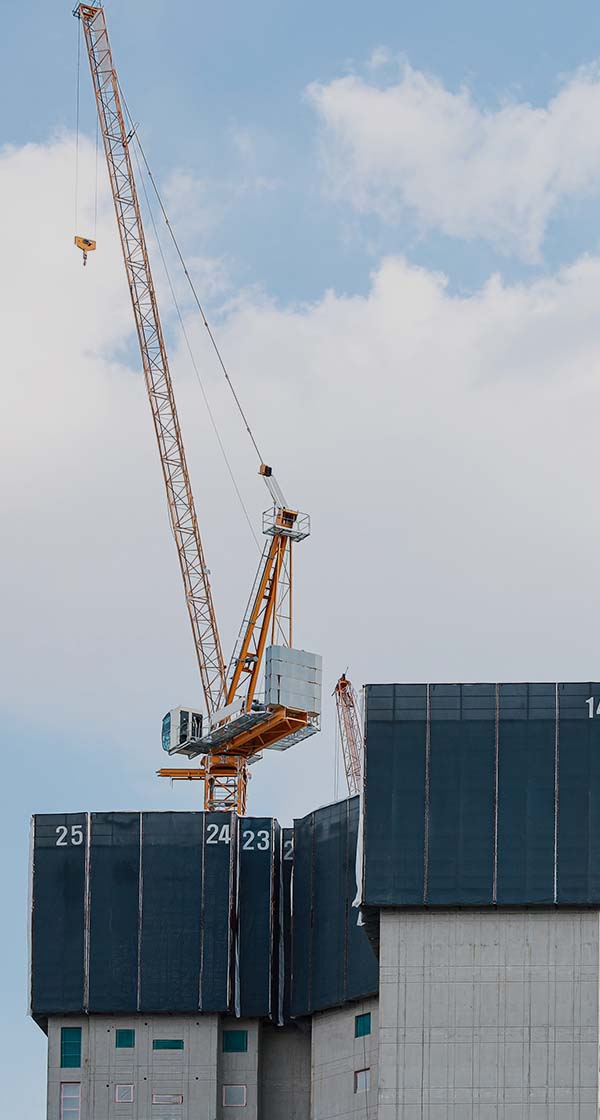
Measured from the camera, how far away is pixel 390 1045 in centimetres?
16988

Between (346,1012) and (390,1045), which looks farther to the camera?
(346,1012)

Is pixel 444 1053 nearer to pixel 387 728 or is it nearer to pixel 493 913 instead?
pixel 493 913

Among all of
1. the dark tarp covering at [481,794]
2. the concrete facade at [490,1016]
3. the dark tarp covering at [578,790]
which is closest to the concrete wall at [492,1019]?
the concrete facade at [490,1016]

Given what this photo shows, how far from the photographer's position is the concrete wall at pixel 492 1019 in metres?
168

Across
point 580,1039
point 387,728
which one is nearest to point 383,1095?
point 580,1039

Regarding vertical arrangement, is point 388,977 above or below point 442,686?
below

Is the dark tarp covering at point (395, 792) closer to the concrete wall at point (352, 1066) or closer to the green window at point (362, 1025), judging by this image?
the concrete wall at point (352, 1066)

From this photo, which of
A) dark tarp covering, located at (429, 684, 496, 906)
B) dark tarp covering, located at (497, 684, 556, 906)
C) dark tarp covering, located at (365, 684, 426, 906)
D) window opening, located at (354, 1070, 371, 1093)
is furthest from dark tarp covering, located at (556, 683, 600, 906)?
window opening, located at (354, 1070, 371, 1093)

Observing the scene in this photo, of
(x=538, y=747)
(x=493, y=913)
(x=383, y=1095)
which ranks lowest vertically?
(x=383, y=1095)

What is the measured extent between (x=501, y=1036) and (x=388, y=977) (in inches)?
339

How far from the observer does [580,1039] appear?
553ft

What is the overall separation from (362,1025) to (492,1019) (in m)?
29.1

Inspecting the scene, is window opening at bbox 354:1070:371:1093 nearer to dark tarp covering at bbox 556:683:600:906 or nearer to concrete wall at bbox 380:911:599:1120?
concrete wall at bbox 380:911:599:1120

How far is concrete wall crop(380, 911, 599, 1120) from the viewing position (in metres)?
168
